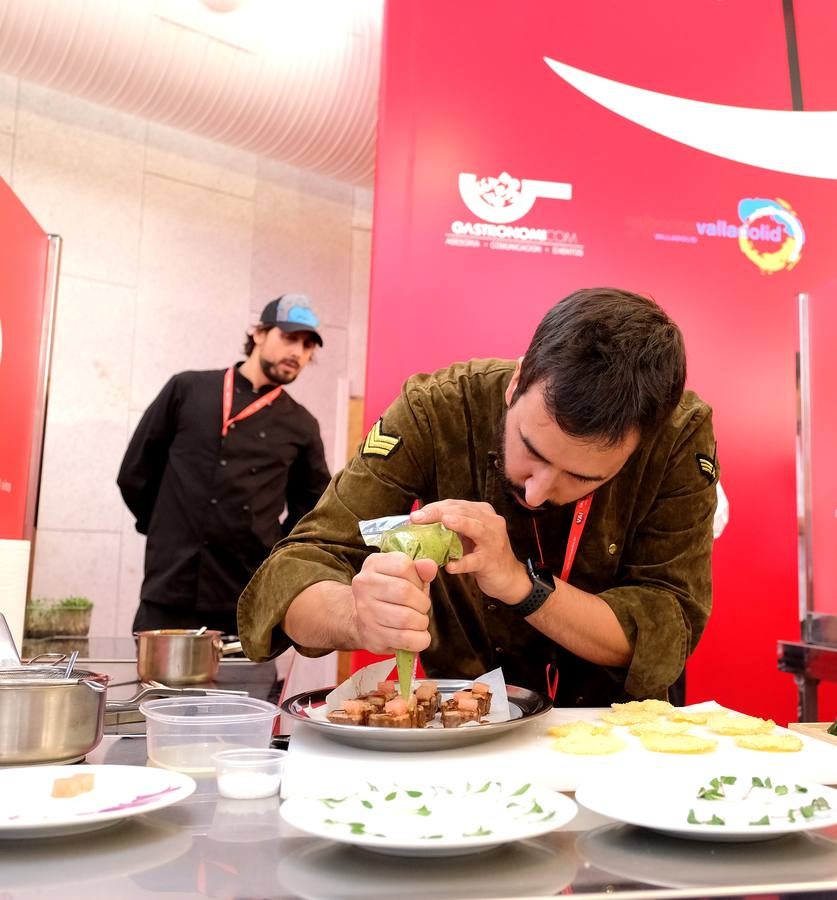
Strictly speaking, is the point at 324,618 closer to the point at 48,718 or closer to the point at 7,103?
the point at 48,718

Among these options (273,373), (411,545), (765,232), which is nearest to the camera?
(411,545)

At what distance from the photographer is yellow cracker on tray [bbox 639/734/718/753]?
44.2 inches

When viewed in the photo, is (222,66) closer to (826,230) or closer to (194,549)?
(194,549)

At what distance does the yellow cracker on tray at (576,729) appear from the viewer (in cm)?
120

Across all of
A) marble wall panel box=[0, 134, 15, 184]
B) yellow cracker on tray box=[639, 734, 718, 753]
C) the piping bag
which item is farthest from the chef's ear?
marble wall panel box=[0, 134, 15, 184]

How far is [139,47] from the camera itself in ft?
12.4

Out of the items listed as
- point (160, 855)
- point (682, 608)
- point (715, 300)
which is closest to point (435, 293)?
point (715, 300)

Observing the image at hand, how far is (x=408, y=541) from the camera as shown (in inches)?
48.7

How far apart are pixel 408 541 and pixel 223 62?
3315 millimetres

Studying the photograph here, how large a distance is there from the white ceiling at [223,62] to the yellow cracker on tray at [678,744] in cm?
357

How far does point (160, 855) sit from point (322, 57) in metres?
3.96

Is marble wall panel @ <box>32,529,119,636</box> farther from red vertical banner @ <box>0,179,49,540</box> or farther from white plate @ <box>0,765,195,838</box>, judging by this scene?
white plate @ <box>0,765,195,838</box>

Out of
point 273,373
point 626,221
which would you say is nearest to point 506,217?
point 626,221

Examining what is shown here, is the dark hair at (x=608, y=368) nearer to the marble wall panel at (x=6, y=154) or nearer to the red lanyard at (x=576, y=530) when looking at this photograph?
the red lanyard at (x=576, y=530)
